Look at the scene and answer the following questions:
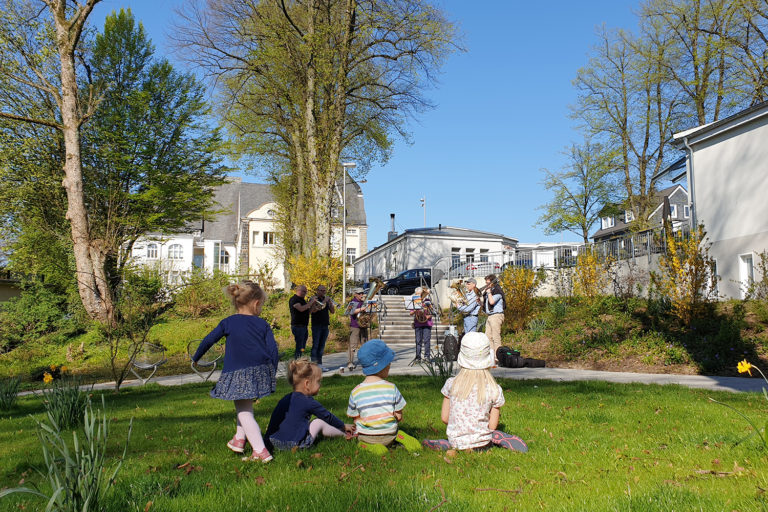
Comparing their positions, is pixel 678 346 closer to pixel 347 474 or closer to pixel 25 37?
pixel 347 474

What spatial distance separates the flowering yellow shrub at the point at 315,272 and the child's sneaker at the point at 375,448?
Result: 710 inches

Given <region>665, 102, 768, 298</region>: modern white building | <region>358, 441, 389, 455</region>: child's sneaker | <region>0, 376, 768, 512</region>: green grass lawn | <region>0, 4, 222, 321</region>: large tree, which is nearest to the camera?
<region>0, 376, 768, 512</region>: green grass lawn

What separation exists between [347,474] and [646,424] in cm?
339

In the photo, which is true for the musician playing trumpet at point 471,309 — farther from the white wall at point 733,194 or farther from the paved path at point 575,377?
the white wall at point 733,194

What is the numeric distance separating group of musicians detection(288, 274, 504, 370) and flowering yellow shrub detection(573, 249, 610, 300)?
5.85 metres

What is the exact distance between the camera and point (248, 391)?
4.54 metres

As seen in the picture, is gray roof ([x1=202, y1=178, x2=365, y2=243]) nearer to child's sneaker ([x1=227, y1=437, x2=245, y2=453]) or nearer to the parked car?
the parked car

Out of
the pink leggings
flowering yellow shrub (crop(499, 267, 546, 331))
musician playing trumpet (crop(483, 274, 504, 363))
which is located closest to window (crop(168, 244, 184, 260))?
flowering yellow shrub (crop(499, 267, 546, 331))

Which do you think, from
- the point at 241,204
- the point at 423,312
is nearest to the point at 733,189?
the point at 423,312

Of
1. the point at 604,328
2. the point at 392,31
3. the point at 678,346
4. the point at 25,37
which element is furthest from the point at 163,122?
the point at 678,346

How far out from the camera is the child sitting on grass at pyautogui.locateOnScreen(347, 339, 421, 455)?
4648mm

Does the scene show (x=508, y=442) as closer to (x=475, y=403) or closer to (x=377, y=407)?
(x=475, y=403)

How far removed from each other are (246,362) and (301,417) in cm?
→ 70

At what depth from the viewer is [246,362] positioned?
4656 mm
